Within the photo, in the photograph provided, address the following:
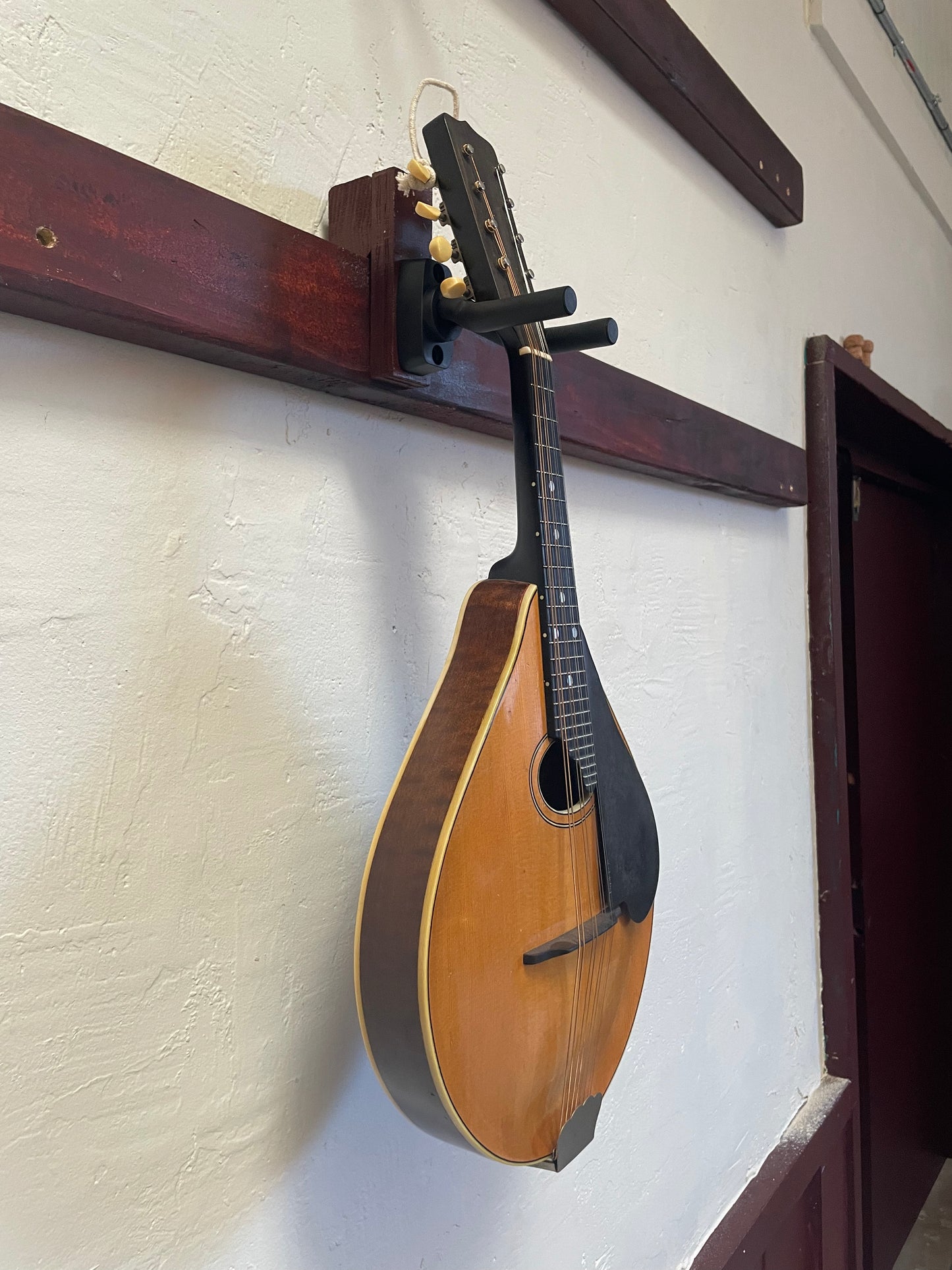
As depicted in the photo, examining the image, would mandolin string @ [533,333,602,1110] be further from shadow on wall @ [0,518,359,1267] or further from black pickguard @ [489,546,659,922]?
shadow on wall @ [0,518,359,1267]

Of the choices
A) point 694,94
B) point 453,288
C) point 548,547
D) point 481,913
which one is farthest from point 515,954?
point 694,94

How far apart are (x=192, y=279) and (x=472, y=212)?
183mm

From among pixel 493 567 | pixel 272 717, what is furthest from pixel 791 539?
pixel 272 717

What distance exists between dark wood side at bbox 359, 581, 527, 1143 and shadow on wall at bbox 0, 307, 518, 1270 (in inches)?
3.2

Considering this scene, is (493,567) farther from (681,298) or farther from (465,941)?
(681,298)

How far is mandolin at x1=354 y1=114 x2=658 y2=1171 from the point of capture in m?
0.51

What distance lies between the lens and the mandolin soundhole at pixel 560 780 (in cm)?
60

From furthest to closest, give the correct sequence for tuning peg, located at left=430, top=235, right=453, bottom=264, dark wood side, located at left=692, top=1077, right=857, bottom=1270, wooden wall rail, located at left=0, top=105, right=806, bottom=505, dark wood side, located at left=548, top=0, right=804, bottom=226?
dark wood side, located at left=692, top=1077, right=857, bottom=1270 < dark wood side, located at left=548, top=0, right=804, bottom=226 < tuning peg, located at left=430, top=235, right=453, bottom=264 < wooden wall rail, located at left=0, top=105, right=806, bottom=505

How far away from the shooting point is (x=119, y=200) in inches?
18.0

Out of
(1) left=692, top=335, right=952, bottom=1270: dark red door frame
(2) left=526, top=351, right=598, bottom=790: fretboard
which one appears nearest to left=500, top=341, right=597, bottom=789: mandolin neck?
(2) left=526, top=351, right=598, bottom=790: fretboard

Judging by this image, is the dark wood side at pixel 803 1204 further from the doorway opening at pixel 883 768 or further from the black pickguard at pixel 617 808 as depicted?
the black pickguard at pixel 617 808

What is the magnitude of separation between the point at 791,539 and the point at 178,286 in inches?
43.2

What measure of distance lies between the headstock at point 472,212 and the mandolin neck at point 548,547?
0.17ft

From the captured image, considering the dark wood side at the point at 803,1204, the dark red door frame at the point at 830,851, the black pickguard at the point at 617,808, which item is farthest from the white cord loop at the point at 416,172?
the dark wood side at the point at 803,1204
